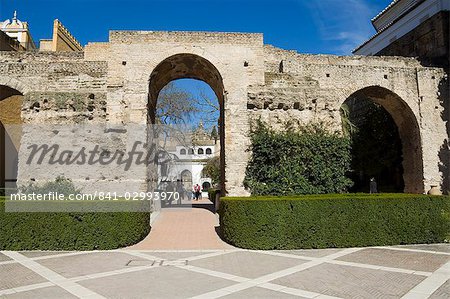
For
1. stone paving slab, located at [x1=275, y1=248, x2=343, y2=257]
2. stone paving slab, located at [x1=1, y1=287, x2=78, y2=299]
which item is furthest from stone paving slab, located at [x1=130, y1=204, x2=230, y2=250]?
stone paving slab, located at [x1=1, y1=287, x2=78, y2=299]

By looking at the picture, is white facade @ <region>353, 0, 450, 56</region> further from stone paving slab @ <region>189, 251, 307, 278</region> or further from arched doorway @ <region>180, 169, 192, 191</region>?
arched doorway @ <region>180, 169, 192, 191</region>

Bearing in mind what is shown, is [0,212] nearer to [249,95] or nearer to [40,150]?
[40,150]

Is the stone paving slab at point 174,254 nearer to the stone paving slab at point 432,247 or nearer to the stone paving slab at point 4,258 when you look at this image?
the stone paving slab at point 4,258

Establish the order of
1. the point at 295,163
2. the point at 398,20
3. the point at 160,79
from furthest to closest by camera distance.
A: the point at 398,20 < the point at 160,79 < the point at 295,163

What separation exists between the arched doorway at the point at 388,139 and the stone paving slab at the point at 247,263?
387 inches

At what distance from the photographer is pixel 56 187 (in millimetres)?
11898

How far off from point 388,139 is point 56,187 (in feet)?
52.1

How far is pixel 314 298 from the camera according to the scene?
15.4ft

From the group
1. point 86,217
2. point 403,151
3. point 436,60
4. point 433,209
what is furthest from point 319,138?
point 86,217

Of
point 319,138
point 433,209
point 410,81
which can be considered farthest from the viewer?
point 410,81

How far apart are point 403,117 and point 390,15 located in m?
12.9

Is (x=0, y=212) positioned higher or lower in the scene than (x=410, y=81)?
lower

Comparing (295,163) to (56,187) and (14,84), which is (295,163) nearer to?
(56,187)

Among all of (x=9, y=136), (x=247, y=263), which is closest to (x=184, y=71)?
(x=247, y=263)
